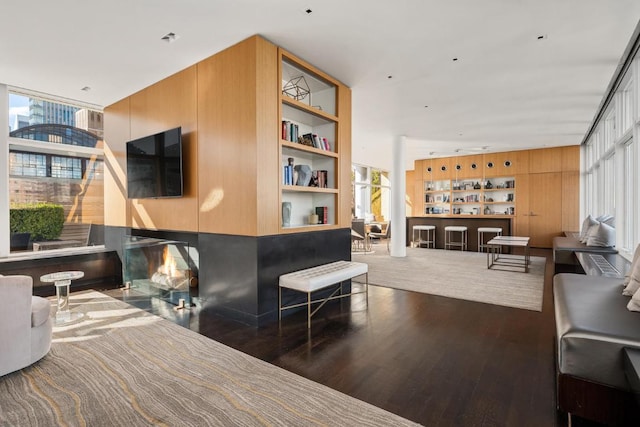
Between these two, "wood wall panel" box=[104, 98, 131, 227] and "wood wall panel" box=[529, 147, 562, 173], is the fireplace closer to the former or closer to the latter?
"wood wall panel" box=[104, 98, 131, 227]

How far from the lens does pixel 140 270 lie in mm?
4758

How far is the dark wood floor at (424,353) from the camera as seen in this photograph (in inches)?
78.5

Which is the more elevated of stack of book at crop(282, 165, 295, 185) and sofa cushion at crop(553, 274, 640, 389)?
stack of book at crop(282, 165, 295, 185)

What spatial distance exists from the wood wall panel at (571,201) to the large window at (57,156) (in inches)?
452

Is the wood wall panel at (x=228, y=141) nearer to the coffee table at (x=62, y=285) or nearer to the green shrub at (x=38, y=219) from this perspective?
the coffee table at (x=62, y=285)

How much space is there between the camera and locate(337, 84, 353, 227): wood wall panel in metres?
4.58

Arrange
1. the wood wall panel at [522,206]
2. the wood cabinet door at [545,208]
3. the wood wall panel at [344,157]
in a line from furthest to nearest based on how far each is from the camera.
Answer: the wood wall panel at [522,206], the wood cabinet door at [545,208], the wood wall panel at [344,157]

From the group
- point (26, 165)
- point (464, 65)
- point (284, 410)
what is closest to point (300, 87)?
point (464, 65)

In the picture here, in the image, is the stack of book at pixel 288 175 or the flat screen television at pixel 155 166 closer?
the stack of book at pixel 288 175

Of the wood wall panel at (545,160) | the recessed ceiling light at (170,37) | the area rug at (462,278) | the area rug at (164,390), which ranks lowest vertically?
the area rug at (462,278)

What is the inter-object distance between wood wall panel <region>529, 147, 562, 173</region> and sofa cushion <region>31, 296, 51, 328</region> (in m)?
11.4

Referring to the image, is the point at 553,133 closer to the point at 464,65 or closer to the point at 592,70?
the point at 592,70

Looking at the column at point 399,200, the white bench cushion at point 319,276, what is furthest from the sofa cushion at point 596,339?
the column at point 399,200

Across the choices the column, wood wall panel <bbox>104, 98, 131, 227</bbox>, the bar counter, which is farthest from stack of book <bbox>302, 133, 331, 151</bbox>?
the bar counter
